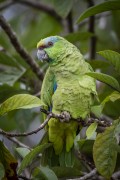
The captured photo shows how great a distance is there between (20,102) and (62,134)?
→ 0.55 metres

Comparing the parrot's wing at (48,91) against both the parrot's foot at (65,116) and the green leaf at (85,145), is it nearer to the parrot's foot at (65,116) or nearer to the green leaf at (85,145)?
the parrot's foot at (65,116)

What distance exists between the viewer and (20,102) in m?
1.80

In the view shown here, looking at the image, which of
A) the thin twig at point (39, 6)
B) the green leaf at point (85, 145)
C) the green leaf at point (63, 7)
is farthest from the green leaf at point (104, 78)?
the thin twig at point (39, 6)

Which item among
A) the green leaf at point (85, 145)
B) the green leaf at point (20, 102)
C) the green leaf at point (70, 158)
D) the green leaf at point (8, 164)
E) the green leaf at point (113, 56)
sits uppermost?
the green leaf at point (113, 56)

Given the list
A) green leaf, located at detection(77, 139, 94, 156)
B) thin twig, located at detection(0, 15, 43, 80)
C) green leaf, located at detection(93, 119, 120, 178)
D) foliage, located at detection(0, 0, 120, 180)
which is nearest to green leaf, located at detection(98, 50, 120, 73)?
foliage, located at detection(0, 0, 120, 180)

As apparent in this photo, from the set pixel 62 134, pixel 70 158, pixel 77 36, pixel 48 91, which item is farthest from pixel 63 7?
pixel 70 158

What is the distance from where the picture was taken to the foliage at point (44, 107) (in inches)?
72.7

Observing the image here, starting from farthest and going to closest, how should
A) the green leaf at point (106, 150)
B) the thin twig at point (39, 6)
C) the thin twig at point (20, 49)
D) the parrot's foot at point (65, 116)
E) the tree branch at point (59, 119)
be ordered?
the thin twig at point (39, 6), the thin twig at point (20, 49), the parrot's foot at point (65, 116), the green leaf at point (106, 150), the tree branch at point (59, 119)

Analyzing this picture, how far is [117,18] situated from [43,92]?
1301 millimetres

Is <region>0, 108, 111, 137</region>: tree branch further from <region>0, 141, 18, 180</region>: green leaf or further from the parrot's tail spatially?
<region>0, 141, 18, 180</region>: green leaf

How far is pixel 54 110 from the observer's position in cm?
225

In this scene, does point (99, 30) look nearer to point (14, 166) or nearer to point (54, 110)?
point (54, 110)

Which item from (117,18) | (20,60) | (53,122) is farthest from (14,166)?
(117,18)

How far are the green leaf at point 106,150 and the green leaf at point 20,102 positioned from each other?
294mm
